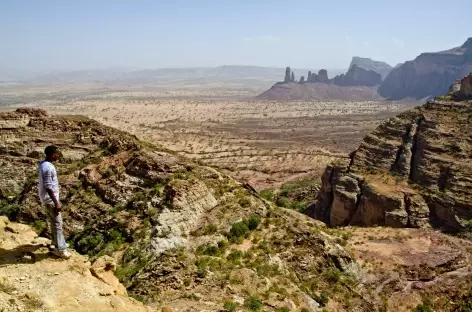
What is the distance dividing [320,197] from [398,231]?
10677 millimetres

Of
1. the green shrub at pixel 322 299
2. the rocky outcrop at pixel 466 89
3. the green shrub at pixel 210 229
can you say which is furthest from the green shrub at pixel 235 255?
the rocky outcrop at pixel 466 89

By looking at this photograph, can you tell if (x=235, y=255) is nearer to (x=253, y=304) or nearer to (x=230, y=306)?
(x=253, y=304)

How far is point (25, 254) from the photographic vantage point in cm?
1132

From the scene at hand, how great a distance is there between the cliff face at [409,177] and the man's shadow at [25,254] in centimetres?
2939

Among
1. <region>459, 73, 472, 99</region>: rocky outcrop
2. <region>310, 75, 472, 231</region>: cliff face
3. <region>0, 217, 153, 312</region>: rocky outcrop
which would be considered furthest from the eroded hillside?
<region>459, 73, 472, 99</region>: rocky outcrop

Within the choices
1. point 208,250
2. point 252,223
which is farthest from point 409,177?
point 208,250

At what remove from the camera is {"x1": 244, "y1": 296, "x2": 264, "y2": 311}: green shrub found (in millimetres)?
13792

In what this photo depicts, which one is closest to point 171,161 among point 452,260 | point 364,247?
point 364,247

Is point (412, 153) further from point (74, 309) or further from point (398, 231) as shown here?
point (74, 309)

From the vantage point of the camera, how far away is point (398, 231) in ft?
107

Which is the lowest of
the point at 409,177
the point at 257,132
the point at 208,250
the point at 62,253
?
the point at 257,132

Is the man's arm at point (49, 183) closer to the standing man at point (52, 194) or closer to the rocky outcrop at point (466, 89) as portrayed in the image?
the standing man at point (52, 194)

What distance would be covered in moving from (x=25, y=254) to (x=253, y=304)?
702cm

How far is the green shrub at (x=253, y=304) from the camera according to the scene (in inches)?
543
